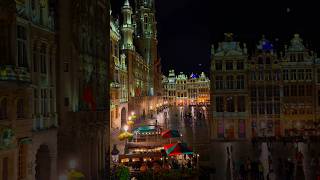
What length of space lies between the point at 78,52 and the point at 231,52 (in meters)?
27.4

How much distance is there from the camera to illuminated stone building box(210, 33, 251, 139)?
47562mm

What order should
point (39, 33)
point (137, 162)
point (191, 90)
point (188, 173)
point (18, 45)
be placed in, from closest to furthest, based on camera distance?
point (18, 45), point (39, 33), point (188, 173), point (137, 162), point (191, 90)

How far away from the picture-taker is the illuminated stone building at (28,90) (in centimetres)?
1538

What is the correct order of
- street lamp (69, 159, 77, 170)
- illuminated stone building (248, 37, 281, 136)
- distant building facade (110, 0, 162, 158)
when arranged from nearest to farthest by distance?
1. street lamp (69, 159, 77, 170)
2. illuminated stone building (248, 37, 281, 136)
3. distant building facade (110, 0, 162, 158)

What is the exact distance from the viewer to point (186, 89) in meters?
173

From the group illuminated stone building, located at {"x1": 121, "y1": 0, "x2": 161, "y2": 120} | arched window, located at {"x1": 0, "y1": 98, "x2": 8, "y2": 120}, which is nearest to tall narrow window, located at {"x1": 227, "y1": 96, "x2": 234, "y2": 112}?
illuminated stone building, located at {"x1": 121, "y1": 0, "x2": 161, "y2": 120}

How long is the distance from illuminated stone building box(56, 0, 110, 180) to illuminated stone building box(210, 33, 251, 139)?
2030 centimetres

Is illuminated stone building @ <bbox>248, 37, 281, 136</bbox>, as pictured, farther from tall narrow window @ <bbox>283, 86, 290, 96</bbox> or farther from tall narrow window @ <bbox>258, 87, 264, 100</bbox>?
tall narrow window @ <bbox>283, 86, 290, 96</bbox>

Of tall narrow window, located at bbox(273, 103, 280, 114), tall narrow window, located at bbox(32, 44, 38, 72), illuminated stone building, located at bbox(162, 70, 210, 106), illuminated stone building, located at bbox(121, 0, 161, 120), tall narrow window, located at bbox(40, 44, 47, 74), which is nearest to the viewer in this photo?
tall narrow window, located at bbox(32, 44, 38, 72)

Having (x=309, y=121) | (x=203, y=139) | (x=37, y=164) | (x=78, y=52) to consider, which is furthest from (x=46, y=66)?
(x=309, y=121)

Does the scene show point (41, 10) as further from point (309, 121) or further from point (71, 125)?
point (309, 121)

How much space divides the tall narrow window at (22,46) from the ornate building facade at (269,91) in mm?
32650

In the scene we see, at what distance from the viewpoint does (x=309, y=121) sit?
47.9 m

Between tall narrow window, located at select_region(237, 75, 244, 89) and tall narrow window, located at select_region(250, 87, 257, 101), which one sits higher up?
tall narrow window, located at select_region(237, 75, 244, 89)
